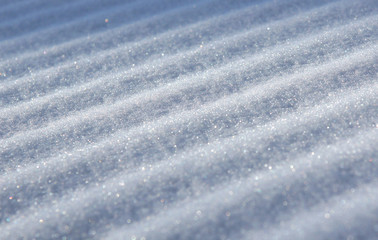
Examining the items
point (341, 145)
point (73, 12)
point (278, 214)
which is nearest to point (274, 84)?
point (341, 145)

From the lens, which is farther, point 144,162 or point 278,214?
point 144,162

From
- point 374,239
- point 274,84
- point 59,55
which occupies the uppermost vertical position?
point 59,55

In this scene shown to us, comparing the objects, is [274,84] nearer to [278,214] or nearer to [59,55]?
[278,214]

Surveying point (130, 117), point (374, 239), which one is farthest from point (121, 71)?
point (374, 239)

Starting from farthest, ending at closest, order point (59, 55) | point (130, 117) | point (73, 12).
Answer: point (73, 12)
point (59, 55)
point (130, 117)

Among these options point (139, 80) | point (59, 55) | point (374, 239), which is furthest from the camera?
point (59, 55)

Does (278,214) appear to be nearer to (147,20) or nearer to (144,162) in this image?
(144,162)

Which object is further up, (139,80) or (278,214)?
(139,80)
